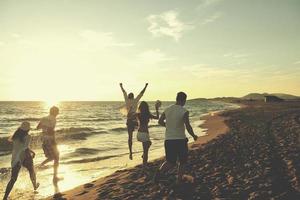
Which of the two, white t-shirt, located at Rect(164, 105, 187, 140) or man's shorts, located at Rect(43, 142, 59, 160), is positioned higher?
white t-shirt, located at Rect(164, 105, 187, 140)

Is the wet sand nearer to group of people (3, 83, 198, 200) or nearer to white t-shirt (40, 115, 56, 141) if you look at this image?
group of people (3, 83, 198, 200)

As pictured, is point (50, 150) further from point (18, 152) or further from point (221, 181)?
point (221, 181)

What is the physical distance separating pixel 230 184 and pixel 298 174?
1.61 m

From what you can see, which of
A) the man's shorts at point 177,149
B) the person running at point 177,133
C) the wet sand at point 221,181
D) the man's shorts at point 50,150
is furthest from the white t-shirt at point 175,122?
the man's shorts at point 50,150

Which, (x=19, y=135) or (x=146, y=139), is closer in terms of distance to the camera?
(x=19, y=135)

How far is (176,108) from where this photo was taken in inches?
291

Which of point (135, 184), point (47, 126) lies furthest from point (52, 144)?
point (135, 184)

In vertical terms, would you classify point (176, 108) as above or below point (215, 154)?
above

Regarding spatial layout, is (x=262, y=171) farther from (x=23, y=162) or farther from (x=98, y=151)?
(x=98, y=151)

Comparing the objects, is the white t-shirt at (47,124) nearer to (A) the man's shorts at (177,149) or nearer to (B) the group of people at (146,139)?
(B) the group of people at (146,139)

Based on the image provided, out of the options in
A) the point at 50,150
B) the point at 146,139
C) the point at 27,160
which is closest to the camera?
the point at 27,160

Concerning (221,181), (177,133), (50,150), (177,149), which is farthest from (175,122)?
(50,150)

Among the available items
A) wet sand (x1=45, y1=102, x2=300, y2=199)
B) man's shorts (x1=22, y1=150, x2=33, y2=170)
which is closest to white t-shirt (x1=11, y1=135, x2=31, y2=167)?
man's shorts (x1=22, y1=150, x2=33, y2=170)

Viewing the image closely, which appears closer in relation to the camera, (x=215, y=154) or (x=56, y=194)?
(x=56, y=194)
